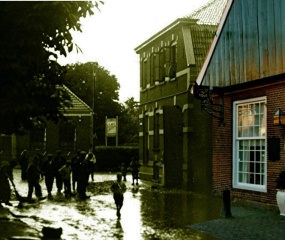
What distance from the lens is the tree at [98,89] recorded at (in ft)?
227

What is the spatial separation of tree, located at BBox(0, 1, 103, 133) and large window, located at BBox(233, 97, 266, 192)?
7.39 metres

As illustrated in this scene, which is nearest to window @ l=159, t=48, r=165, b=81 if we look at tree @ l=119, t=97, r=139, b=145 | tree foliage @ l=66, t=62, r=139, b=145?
tree @ l=119, t=97, r=139, b=145

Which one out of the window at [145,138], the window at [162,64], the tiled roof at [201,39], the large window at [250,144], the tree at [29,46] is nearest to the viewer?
the tree at [29,46]

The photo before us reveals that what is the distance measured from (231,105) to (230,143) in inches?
50.0

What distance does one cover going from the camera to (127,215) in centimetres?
1606

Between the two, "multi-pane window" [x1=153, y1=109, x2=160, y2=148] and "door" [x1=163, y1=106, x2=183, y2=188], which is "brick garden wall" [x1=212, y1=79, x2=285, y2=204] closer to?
"door" [x1=163, y1=106, x2=183, y2=188]

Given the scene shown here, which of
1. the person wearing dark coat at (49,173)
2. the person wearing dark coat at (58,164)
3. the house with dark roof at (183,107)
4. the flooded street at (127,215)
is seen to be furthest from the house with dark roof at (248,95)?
the person wearing dark coat at (58,164)

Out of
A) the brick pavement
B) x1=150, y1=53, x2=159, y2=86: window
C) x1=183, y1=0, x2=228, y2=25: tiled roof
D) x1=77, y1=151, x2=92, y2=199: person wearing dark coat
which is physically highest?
x1=183, y1=0, x2=228, y2=25: tiled roof

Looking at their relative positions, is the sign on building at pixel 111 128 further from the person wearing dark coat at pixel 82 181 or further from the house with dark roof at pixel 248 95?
the house with dark roof at pixel 248 95

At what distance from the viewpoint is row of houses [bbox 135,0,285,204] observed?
16.1m

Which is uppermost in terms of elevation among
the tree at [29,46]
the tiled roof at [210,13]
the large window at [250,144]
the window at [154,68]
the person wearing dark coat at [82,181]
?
the tiled roof at [210,13]

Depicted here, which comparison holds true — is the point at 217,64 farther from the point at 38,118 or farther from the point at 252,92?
the point at 38,118

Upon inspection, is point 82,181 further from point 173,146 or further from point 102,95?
point 102,95

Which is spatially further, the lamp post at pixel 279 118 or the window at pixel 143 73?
the window at pixel 143 73
